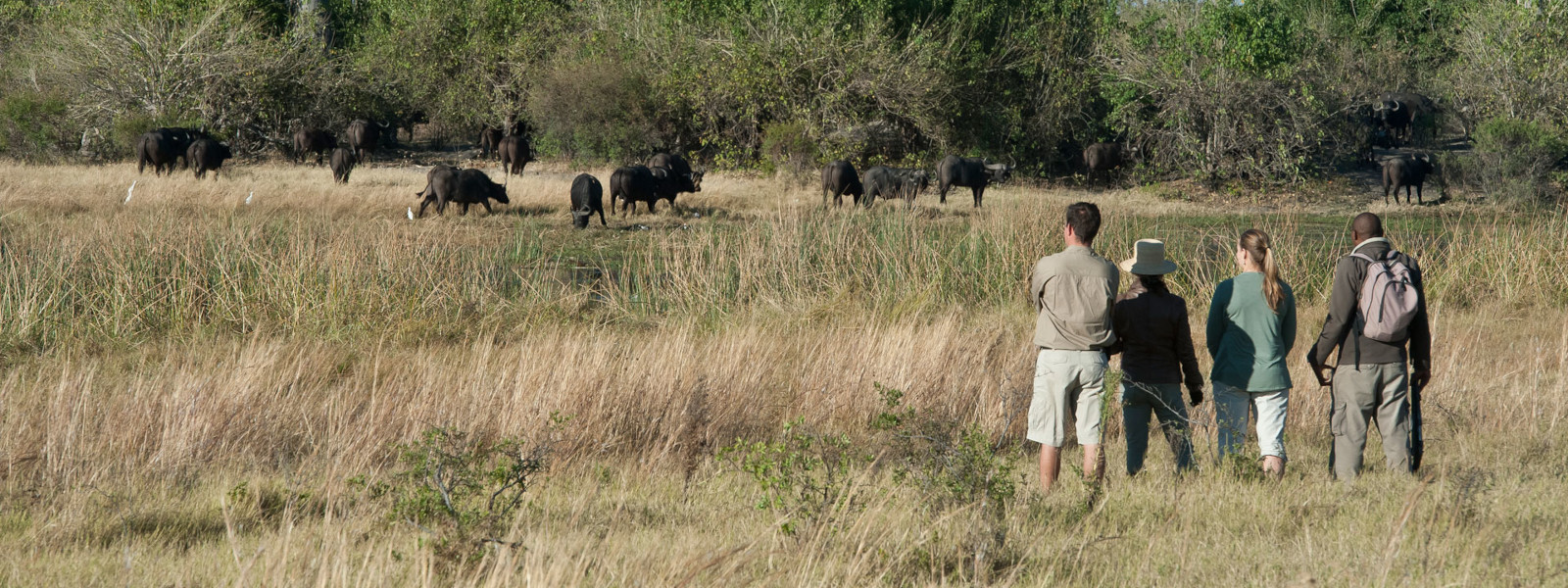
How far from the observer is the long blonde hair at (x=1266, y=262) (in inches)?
210

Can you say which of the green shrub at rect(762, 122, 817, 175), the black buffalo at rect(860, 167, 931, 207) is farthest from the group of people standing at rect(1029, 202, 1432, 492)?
the green shrub at rect(762, 122, 817, 175)

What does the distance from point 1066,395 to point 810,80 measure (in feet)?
71.4

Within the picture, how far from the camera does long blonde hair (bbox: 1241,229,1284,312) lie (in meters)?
5.34

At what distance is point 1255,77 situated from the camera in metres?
24.5

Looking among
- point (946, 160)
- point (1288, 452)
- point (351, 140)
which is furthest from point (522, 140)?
point (1288, 452)

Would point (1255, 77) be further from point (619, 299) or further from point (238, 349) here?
point (238, 349)

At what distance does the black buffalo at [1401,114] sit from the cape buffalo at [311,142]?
25.7 metres

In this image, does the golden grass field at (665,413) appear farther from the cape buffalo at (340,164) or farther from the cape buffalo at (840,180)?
the cape buffalo at (340,164)

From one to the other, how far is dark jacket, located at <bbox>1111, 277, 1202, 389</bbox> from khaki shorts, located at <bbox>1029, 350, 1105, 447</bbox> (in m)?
0.31

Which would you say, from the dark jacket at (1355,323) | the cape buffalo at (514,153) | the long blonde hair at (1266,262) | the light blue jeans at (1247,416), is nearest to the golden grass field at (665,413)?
the light blue jeans at (1247,416)


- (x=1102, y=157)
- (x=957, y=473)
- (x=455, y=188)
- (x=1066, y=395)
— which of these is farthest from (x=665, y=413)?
(x=1102, y=157)

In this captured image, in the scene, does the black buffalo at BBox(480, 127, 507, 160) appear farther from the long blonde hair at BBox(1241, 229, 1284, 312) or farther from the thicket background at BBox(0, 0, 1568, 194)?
the long blonde hair at BBox(1241, 229, 1284, 312)

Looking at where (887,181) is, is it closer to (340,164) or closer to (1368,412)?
(340,164)

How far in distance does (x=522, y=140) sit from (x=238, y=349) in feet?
65.8
